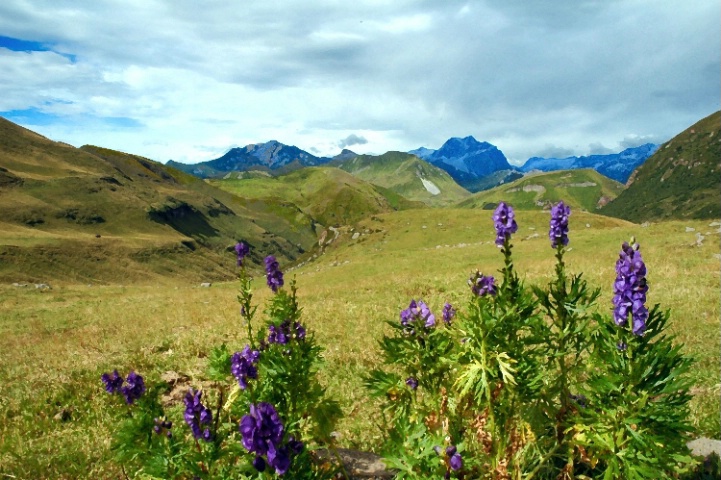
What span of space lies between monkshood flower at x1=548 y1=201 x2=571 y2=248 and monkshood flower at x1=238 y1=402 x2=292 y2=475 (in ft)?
11.0

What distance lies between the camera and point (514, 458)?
4406 mm

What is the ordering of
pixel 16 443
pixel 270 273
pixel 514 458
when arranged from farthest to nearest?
pixel 16 443 → pixel 270 273 → pixel 514 458

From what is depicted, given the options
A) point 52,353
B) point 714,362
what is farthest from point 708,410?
point 52,353

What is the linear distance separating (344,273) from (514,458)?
38924 millimetres

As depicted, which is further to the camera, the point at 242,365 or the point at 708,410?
the point at 708,410

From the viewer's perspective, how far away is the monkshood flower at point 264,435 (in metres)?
3.06

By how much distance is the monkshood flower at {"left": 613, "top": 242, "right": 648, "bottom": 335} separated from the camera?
3.72 metres

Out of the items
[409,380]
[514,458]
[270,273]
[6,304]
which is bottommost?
[6,304]

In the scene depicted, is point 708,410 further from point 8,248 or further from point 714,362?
point 8,248

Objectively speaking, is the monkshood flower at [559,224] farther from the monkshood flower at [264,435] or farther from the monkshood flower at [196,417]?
the monkshood flower at [196,417]

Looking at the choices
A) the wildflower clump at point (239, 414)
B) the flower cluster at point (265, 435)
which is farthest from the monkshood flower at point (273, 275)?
the flower cluster at point (265, 435)

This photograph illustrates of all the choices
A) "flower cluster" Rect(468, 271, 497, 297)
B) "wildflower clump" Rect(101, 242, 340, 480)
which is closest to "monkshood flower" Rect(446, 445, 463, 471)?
"wildflower clump" Rect(101, 242, 340, 480)

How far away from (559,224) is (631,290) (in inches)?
45.3

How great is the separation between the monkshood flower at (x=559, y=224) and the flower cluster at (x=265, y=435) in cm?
336
